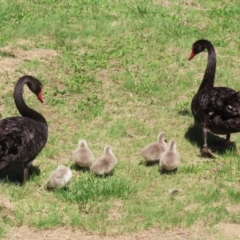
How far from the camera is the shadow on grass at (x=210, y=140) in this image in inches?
476

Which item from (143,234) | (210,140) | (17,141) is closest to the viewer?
(143,234)

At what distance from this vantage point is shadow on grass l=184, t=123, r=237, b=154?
39.7 ft

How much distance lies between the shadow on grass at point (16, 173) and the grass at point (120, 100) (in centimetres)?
10

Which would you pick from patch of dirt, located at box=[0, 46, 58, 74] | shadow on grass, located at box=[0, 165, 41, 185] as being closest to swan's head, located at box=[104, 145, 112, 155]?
shadow on grass, located at box=[0, 165, 41, 185]

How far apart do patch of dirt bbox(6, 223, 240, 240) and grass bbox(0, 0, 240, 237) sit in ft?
0.36

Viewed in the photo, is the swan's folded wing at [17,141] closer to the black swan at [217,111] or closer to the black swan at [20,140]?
the black swan at [20,140]

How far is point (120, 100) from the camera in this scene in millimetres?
13344

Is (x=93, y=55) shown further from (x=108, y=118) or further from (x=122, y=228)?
(x=122, y=228)

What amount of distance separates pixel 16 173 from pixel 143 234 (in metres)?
2.36

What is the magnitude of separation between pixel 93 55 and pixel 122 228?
5994 mm

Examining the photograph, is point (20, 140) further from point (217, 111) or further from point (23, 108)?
point (217, 111)

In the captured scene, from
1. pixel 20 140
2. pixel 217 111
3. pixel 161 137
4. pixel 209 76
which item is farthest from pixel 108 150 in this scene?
pixel 209 76

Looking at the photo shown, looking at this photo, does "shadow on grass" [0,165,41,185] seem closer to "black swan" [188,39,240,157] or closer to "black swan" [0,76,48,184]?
"black swan" [0,76,48,184]

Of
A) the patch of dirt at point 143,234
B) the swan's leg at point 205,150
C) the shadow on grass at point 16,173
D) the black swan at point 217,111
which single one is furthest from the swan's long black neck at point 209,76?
the patch of dirt at point 143,234
